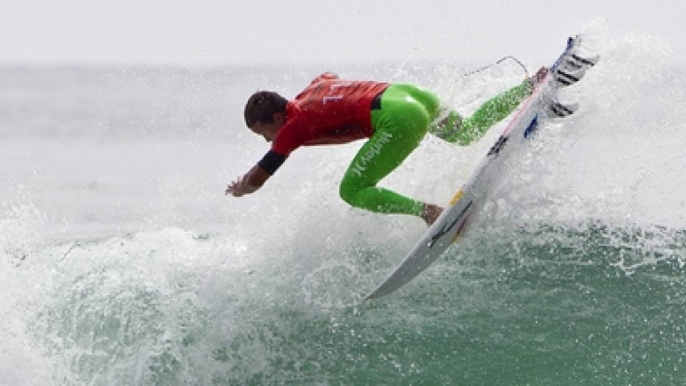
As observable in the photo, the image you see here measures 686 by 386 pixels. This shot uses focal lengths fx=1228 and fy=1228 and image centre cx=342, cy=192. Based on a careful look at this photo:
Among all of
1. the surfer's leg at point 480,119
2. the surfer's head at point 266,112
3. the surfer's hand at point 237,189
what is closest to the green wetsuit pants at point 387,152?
the surfer's leg at point 480,119

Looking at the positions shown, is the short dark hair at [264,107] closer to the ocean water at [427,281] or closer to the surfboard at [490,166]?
the ocean water at [427,281]

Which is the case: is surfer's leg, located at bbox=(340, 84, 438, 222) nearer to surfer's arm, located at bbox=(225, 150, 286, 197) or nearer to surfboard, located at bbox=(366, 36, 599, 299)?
surfboard, located at bbox=(366, 36, 599, 299)

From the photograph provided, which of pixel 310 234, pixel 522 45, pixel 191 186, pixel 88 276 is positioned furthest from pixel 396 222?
pixel 522 45

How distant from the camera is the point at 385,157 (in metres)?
7.30

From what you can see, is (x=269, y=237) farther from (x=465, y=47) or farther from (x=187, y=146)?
(x=187, y=146)

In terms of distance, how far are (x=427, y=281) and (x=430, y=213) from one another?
435 mm

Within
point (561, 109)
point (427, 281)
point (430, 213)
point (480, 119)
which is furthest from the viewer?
point (480, 119)

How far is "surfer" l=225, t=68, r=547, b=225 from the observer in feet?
23.8

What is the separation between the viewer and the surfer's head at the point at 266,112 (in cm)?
726

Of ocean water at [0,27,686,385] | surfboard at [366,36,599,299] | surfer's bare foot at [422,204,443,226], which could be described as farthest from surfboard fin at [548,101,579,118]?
surfer's bare foot at [422,204,443,226]

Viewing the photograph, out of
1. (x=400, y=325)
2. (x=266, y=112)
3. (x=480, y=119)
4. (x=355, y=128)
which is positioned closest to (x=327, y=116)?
(x=355, y=128)

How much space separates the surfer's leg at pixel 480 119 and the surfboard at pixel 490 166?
13cm

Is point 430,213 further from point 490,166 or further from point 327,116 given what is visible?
point 327,116

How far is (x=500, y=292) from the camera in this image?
731cm
